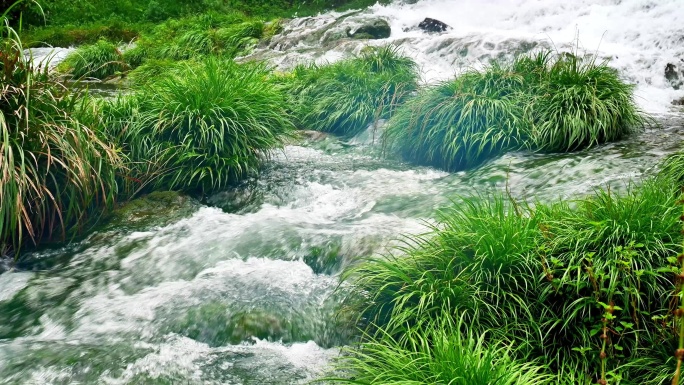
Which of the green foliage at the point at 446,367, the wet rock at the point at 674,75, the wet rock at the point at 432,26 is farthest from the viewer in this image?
the wet rock at the point at 432,26

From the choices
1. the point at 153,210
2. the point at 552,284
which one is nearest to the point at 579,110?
the point at 552,284

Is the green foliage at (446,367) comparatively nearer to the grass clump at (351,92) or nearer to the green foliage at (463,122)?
the green foliage at (463,122)

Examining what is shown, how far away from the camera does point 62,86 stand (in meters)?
4.62

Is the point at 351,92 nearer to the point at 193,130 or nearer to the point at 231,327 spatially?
the point at 193,130

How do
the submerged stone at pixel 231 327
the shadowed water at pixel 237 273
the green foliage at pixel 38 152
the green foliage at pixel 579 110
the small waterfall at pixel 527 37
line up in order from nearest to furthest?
1. the shadowed water at pixel 237 273
2. the submerged stone at pixel 231 327
3. the green foliage at pixel 38 152
4. the green foliage at pixel 579 110
5. the small waterfall at pixel 527 37

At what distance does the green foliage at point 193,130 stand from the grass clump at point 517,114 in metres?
1.91

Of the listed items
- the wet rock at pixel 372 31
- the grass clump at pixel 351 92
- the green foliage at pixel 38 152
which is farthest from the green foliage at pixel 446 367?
the wet rock at pixel 372 31

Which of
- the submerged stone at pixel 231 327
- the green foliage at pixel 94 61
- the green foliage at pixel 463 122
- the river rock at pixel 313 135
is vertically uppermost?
the green foliage at pixel 94 61

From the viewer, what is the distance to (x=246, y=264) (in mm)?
4301

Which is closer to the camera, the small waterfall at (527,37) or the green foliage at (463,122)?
the green foliage at (463,122)

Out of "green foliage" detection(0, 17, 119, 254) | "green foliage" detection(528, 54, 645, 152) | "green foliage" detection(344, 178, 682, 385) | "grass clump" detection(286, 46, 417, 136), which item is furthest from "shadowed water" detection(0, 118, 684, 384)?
"grass clump" detection(286, 46, 417, 136)

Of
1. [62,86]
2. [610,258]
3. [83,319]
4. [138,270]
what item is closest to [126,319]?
[83,319]

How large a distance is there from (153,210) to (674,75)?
7.53 meters

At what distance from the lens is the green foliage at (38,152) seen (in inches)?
151
